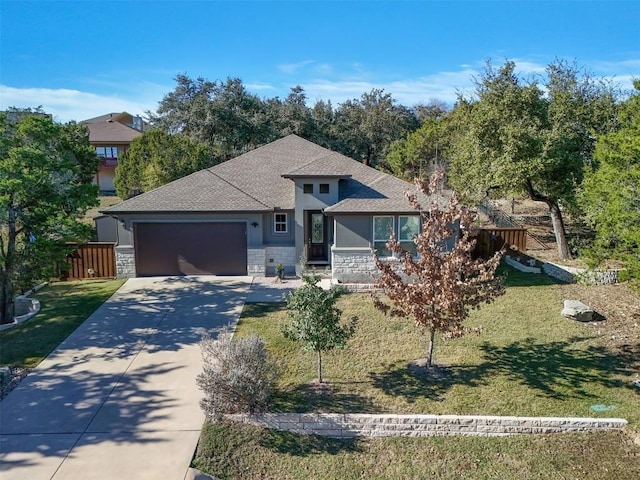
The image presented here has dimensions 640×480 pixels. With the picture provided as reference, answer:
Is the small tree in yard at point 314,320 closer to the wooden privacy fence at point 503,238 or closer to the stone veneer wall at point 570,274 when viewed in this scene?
the stone veneer wall at point 570,274

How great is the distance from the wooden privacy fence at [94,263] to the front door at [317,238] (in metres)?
7.35

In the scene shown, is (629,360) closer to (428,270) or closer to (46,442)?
(428,270)

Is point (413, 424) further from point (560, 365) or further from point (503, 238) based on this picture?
point (503, 238)

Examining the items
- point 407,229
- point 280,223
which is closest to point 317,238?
point 280,223

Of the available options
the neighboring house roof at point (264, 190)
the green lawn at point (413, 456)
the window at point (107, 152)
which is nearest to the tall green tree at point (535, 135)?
the neighboring house roof at point (264, 190)

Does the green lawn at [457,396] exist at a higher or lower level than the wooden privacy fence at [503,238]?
lower

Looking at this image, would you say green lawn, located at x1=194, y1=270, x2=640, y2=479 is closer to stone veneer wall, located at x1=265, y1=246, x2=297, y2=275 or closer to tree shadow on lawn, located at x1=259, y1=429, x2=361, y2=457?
tree shadow on lawn, located at x1=259, y1=429, x2=361, y2=457

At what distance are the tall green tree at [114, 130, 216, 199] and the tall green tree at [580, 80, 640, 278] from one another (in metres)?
18.9

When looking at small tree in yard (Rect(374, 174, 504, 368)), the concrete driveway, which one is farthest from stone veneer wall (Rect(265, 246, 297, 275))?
small tree in yard (Rect(374, 174, 504, 368))

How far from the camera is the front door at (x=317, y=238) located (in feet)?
59.1

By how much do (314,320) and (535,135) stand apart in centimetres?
1291

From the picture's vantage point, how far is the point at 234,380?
848cm

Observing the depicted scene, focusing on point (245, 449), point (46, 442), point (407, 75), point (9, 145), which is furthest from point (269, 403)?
point (407, 75)

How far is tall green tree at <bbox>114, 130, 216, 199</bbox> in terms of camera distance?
2427 centimetres
